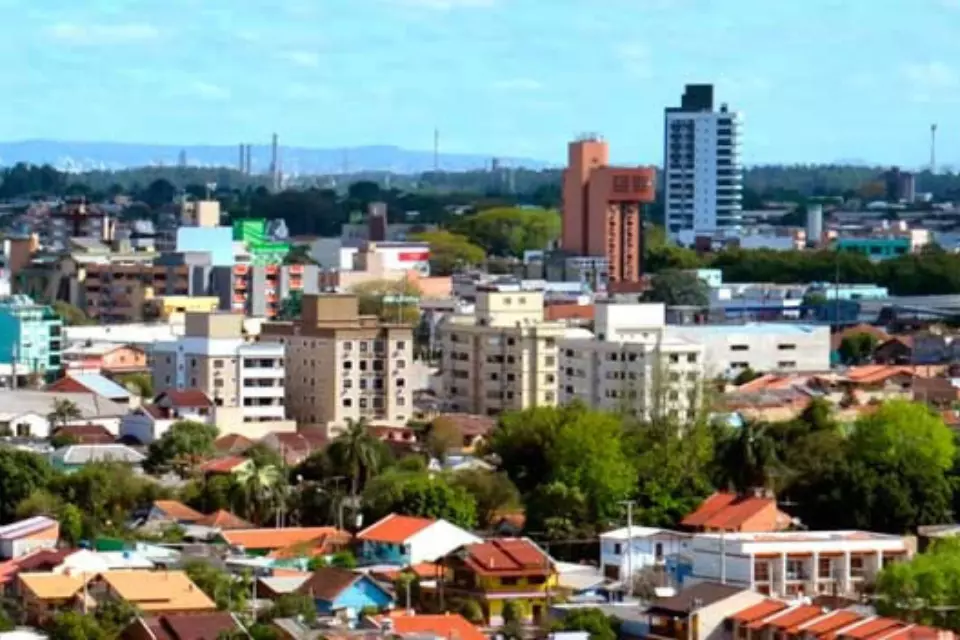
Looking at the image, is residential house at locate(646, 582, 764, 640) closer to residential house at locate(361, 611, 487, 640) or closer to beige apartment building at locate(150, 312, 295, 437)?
residential house at locate(361, 611, 487, 640)

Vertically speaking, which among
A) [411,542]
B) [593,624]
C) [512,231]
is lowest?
[593,624]

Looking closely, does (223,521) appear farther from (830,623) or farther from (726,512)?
(830,623)

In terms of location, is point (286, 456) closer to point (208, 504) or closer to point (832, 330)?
point (208, 504)

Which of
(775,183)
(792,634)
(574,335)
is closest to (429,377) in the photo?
(574,335)

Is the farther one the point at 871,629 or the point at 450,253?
the point at 450,253

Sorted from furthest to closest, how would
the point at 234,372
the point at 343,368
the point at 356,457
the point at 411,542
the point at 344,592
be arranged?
the point at 343,368 → the point at 234,372 → the point at 356,457 → the point at 411,542 → the point at 344,592

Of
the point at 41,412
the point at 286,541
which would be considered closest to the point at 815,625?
the point at 286,541

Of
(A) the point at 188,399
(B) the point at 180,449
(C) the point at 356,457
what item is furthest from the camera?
(A) the point at 188,399
